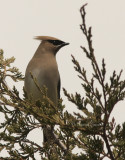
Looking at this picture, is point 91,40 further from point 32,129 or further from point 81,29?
point 32,129

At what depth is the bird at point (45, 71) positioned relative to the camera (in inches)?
194

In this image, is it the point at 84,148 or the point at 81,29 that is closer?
the point at 81,29

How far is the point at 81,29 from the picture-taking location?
8.26ft

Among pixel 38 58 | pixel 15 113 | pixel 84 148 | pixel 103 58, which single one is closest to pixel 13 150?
pixel 84 148

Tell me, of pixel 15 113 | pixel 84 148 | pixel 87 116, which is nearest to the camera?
pixel 87 116

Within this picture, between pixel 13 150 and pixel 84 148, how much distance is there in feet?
2.38

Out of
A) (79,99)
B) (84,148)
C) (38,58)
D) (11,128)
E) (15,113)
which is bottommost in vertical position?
(84,148)

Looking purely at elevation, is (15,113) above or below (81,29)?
above

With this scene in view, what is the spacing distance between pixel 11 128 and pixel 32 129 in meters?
0.22

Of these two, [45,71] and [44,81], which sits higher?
[45,71]

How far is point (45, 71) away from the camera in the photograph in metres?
5.02

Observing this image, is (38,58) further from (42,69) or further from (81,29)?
(81,29)

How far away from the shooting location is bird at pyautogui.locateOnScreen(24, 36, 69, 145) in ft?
16.2

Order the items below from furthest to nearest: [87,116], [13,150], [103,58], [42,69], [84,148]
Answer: [42,69] → [13,150] → [84,148] → [87,116] → [103,58]
